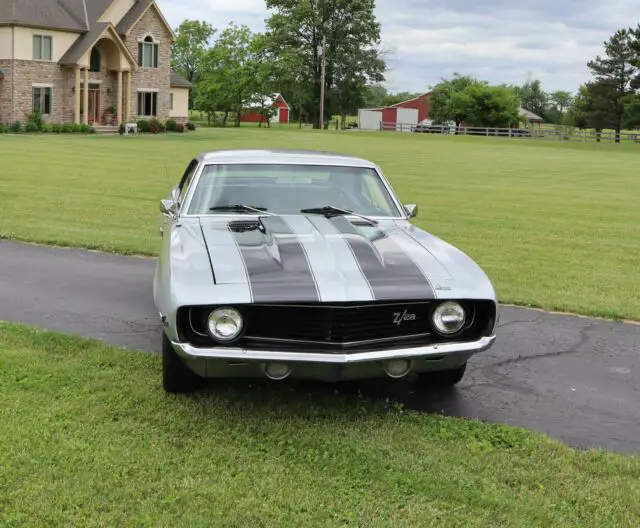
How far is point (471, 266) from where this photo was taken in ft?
15.9

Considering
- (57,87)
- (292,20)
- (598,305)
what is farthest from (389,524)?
(292,20)

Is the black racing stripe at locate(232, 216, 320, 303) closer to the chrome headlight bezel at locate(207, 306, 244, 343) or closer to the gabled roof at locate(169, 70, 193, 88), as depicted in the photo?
the chrome headlight bezel at locate(207, 306, 244, 343)

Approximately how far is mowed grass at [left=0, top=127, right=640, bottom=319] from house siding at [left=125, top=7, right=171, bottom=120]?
25.5 meters

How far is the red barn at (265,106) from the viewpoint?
254ft

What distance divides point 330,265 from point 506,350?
2345 millimetres

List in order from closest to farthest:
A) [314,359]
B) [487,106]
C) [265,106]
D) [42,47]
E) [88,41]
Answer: [314,359]
[42,47]
[88,41]
[265,106]
[487,106]

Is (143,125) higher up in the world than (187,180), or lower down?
higher up

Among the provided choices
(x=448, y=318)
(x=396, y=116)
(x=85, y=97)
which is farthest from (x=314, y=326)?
(x=396, y=116)

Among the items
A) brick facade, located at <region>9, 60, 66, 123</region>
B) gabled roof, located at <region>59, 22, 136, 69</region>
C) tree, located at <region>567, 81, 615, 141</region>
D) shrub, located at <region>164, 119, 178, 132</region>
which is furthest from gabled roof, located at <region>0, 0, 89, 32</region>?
tree, located at <region>567, 81, 615, 141</region>

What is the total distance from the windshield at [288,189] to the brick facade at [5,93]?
42.5 metres

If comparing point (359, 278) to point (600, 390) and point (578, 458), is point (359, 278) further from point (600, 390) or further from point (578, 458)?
point (600, 390)

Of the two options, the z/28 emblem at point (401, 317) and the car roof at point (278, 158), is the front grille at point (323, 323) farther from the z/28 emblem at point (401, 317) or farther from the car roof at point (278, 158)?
the car roof at point (278, 158)

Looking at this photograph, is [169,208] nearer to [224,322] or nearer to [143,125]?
[224,322]

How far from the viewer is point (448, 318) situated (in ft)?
14.4
